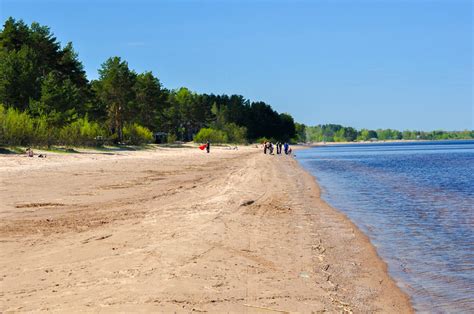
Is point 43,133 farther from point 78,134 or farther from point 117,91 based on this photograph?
point 117,91

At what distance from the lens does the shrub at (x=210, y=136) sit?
116m

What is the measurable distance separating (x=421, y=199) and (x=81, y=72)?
209 feet

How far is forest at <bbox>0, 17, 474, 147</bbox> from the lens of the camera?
52156 millimetres

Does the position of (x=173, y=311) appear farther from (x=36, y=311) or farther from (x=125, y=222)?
(x=125, y=222)

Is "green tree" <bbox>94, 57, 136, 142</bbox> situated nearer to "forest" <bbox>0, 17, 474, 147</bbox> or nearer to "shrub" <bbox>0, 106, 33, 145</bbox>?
"forest" <bbox>0, 17, 474, 147</bbox>

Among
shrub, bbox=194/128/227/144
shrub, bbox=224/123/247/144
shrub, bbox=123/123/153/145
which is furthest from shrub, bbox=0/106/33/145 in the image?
shrub, bbox=224/123/247/144

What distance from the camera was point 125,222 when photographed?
1242 centimetres

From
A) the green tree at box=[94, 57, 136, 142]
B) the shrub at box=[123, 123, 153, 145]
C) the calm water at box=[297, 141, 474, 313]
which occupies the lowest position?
the calm water at box=[297, 141, 474, 313]

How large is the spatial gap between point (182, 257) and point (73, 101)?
189 ft

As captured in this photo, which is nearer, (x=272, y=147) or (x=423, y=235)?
(x=423, y=235)

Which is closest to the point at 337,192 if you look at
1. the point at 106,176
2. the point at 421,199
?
the point at 421,199

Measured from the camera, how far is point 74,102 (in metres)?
63.3

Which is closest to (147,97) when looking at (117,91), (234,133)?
(117,91)

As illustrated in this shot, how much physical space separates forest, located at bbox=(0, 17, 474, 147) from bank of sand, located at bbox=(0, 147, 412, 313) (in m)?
31.5
